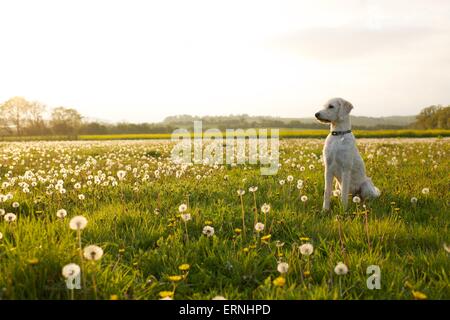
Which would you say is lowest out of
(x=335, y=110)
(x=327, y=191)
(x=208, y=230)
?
(x=208, y=230)

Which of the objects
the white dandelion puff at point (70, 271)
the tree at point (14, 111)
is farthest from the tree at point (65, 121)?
the white dandelion puff at point (70, 271)

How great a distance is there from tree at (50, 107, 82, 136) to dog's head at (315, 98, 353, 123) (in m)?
53.0

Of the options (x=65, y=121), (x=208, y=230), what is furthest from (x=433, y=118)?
(x=208, y=230)

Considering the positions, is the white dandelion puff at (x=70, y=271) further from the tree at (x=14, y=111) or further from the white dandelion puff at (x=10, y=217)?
the tree at (x=14, y=111)

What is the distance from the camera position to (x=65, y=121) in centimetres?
6103

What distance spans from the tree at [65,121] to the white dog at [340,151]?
2088 inches

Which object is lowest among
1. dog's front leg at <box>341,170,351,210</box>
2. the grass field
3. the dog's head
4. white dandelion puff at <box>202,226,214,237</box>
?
the grass field

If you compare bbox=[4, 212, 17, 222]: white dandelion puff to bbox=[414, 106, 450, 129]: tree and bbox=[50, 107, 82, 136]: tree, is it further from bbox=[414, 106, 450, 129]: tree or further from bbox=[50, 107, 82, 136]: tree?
bbox=[414, 106, 450, 129]: tree

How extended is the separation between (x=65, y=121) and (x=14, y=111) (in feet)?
24.9

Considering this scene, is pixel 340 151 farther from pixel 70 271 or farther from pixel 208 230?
pixel 70 271

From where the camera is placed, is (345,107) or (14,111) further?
(14,111)

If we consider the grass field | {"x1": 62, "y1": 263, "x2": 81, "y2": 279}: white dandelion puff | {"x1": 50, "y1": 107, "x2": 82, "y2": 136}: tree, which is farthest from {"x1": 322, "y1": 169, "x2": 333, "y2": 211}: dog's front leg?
{"x1": 50, "y1": 107, "x2": 82, "y2": 136}: tree

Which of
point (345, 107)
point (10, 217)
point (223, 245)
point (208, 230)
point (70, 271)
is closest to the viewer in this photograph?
point (70, 271)

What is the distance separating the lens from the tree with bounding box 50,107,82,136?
57781 mm
